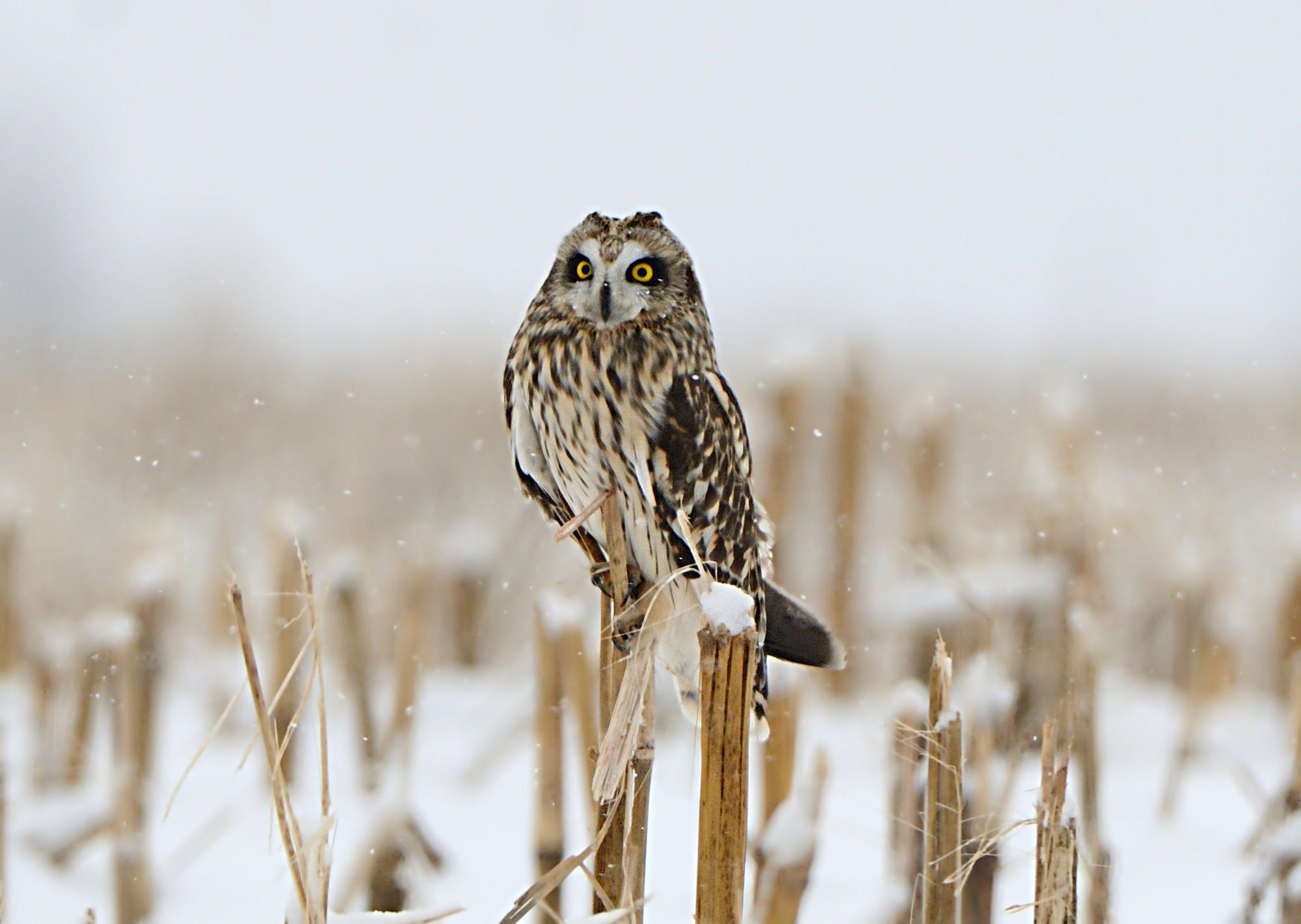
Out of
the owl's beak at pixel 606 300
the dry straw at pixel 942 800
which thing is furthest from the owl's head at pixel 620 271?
the dry straw at pixel 942 800

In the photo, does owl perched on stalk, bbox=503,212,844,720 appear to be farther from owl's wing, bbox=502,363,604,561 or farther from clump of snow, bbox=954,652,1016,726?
clump of snow, bbox=954,652,1016,726

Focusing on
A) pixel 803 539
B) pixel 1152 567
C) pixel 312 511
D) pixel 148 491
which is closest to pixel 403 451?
pixel 312 511

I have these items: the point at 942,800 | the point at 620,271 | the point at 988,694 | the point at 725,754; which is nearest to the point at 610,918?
the point at 725,754

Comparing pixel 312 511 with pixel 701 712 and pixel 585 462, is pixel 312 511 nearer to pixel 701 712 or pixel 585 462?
pixel 585 462

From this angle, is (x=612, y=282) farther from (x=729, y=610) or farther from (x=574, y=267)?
(x=729, y=610)

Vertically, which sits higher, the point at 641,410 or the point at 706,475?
the point at 641,410

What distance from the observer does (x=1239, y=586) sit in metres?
4.09

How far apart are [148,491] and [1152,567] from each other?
3.82m

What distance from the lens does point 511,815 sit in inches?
115

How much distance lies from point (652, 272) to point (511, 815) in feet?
5.21

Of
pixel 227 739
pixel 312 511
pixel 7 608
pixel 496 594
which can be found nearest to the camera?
pixel 7 608

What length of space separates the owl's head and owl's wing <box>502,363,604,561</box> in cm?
20

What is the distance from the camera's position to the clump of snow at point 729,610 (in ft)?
3.86

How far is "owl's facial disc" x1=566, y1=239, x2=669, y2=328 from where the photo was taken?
1968 mm
